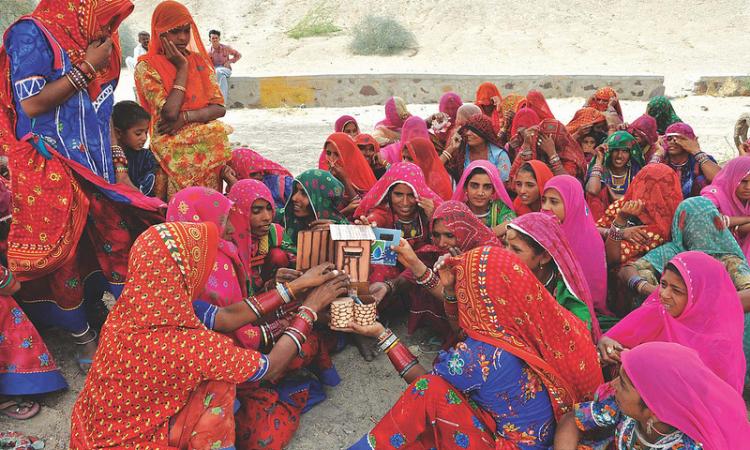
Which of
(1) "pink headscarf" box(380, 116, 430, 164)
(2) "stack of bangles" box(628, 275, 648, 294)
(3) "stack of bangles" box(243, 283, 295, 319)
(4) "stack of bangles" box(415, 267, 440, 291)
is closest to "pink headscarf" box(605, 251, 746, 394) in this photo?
(2) "stack of bangles" box(628, 275, 648, 294)

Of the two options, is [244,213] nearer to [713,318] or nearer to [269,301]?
[269,301]

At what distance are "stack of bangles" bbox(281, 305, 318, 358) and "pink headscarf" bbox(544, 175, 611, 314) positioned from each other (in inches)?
82.4

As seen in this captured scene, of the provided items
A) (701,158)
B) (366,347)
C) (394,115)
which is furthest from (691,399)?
(394,115)

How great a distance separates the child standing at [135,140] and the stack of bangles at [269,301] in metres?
1.97

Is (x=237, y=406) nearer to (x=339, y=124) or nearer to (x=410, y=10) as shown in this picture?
(x=339, y=124)

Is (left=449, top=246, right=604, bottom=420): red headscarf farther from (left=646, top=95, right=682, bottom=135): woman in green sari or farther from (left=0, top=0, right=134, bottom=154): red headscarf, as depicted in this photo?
(left=646, top=95, right=682, bottom=135): woman in green sari

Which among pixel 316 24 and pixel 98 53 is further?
pixel 316 24

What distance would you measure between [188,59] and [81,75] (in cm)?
117

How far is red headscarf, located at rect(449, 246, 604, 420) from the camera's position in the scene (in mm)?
2568

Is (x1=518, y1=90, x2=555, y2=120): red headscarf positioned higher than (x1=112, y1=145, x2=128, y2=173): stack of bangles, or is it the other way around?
(x1=112, y1=145, x2=128, y2=173): stack of bangles

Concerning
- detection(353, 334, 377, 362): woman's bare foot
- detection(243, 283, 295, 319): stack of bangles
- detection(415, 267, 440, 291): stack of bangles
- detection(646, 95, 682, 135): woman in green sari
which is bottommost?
detection(353, 334, 377, 362): woman's bare foot

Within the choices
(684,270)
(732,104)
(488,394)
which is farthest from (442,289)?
(732,104)

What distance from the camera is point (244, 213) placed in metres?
3.92

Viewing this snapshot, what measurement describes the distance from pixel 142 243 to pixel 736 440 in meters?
2.40
